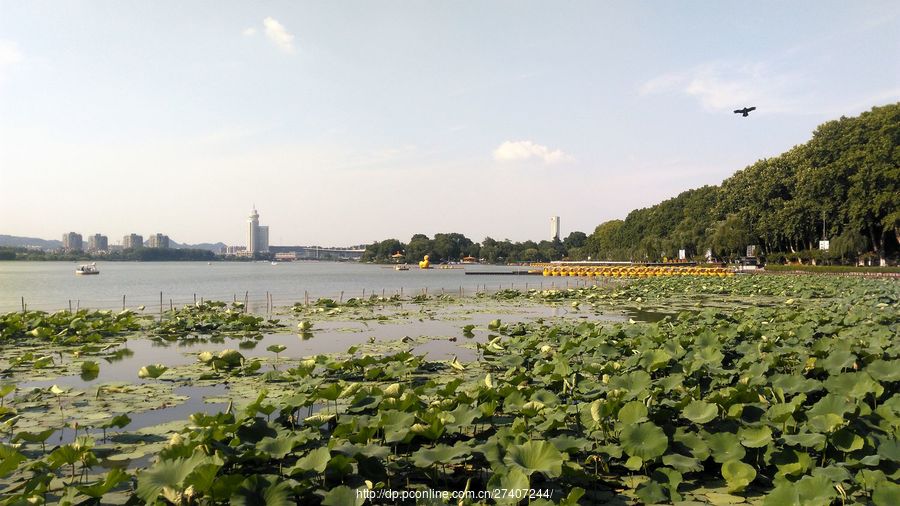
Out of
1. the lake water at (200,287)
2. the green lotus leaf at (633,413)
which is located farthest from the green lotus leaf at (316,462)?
the lake water at (200,287)

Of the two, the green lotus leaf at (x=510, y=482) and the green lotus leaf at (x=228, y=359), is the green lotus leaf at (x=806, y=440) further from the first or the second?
the green lotus leaf at (x=228, y=359)

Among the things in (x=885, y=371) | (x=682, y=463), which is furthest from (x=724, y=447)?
(x=885, y=371)

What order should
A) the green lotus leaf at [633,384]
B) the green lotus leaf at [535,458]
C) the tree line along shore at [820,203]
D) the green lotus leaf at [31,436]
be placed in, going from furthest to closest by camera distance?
the tree line along shore at [820,203] < the green lotus leaf at [633,384] < the green lotus leaf at [31,436] < the green lotus leaf at [535,458]

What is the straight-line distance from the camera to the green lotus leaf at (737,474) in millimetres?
3733

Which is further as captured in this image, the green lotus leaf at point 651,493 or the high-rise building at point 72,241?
the high-rise building at point 72,241

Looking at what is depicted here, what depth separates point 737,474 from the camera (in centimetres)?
379

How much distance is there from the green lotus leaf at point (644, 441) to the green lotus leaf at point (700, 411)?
52 centimetres

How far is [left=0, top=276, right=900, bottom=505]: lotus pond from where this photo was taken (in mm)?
3586

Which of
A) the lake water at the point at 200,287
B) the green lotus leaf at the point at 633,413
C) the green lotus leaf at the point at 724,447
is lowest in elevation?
the lake water at the point at 200,287

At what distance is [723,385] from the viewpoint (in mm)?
6066

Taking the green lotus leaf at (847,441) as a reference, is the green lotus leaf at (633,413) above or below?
above

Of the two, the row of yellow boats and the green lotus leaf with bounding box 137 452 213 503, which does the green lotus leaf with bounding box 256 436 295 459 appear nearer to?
the green lotus leaf with bounding box 137 452 213 503

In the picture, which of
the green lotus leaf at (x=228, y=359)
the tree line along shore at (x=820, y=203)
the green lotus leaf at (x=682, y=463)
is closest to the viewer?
the green lotus leaf at (x=682, y=463)

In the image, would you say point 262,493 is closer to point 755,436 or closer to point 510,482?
point 510,482
